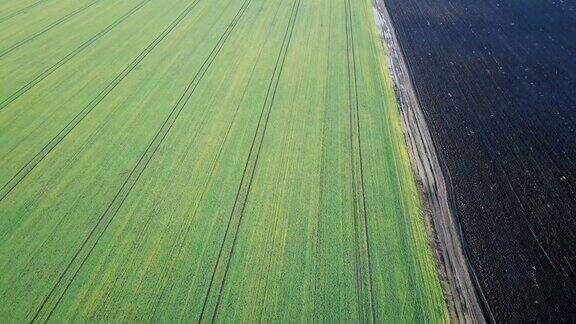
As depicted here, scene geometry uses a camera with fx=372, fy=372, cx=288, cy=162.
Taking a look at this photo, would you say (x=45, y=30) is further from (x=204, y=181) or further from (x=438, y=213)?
(x=438, y=213)

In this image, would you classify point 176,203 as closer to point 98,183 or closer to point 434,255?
point 98,183

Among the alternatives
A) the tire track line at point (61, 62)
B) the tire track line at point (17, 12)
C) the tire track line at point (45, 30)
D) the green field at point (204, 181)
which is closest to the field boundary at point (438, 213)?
the green field at point (204, 181)

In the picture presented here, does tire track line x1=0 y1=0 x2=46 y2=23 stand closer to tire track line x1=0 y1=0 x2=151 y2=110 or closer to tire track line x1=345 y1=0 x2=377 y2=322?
tire track line x1=0 y1=0 x2=151 y2=110

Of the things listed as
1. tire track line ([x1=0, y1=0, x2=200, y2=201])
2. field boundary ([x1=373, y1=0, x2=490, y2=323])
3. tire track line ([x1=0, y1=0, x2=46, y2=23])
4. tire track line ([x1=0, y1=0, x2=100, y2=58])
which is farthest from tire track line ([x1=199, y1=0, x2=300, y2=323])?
tire track line ([x1=0, y1=0, x2=46, y2=23])

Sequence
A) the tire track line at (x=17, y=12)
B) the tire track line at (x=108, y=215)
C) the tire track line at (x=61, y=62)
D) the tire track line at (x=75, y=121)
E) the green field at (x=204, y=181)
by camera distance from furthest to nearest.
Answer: the tire track line at (x=17, y=12) → the tire track line at (x=61, y=62) → the tire track line at (x=75, y=121) → the green field at (x=204, y=181) → the tire track line at (x=108, y=215)

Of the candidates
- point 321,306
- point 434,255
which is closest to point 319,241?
point 321,306

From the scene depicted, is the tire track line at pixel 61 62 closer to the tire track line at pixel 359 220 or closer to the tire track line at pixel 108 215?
the tire track line at pixel 108 215
